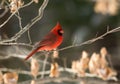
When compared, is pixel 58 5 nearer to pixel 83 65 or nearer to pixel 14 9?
pixel 83 65

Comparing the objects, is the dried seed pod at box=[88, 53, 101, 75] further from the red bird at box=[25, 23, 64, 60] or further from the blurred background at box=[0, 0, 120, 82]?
the blurred background at box=[0, 0, 120, 82]

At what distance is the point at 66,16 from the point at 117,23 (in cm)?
94

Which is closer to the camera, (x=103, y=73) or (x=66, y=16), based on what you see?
(x=103, y=73)

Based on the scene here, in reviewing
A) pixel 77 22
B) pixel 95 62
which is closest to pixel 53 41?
pixel 95 62

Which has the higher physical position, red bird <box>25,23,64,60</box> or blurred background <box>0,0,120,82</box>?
blurred background <box>0,0,120,82</box>

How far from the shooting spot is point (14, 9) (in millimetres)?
4207

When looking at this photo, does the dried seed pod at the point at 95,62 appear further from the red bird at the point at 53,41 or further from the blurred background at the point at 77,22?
the blurred background at the point at 77,22

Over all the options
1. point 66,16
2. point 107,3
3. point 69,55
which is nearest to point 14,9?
point 107,3

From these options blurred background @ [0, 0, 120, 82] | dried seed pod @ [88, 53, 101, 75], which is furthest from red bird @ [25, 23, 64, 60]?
blurred background @ [0, 0, 120, 82]

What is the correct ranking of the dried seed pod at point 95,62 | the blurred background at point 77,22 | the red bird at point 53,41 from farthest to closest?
1. the blurred background at point 77,22
2. the dried seed pod at point 95,62
3. the red bird at point 53,41

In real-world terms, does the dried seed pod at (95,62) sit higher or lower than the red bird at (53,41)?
lower

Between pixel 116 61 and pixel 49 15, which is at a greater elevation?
pixel 49 15

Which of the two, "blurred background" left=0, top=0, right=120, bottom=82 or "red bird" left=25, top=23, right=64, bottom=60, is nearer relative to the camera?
"red bird" left=25, top=23, right=64, bottom=60

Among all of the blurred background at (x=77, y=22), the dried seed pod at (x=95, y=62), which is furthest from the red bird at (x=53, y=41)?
the blurred background at (x=77, y=22)
